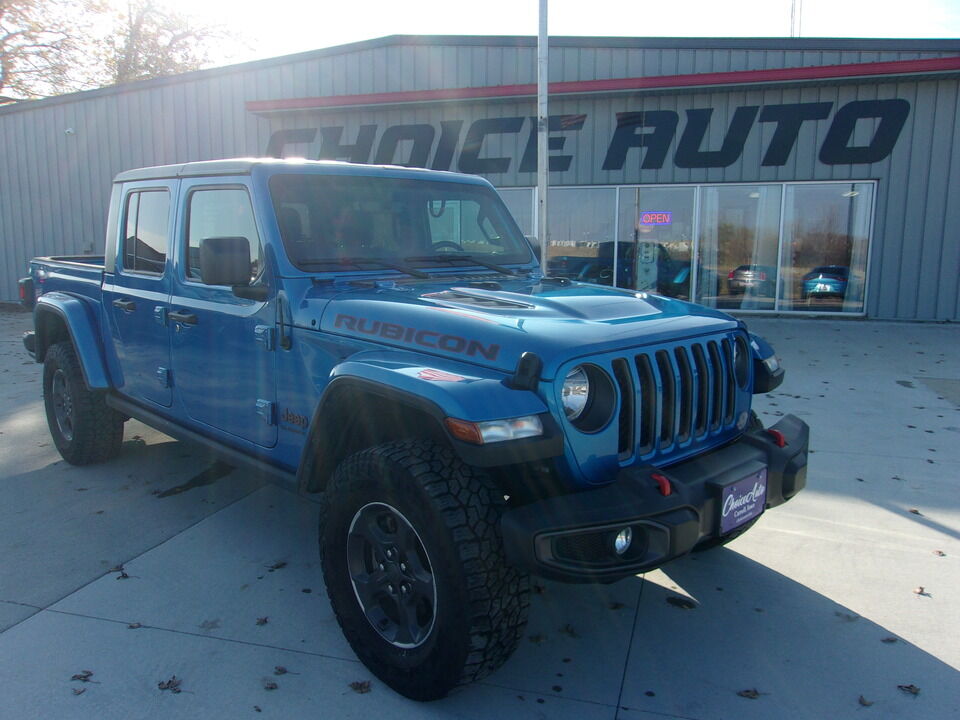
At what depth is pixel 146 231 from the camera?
4.28 metres

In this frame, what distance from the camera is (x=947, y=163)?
10914mm

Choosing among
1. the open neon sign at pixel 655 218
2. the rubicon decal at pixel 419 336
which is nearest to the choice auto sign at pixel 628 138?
the open neon sign at pixel 655 218

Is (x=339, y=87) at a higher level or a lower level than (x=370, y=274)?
higher

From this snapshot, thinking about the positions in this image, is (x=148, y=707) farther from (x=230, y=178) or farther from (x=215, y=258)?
(x=230, y=178)

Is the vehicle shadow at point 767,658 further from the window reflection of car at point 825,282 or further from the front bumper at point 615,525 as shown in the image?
the window reflection of car at point 825,282

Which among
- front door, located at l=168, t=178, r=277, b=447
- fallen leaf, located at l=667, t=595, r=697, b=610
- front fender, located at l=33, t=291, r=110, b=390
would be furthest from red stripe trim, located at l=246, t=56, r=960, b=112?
fallen leaf, located at l=667, t=595, r=697, b=610

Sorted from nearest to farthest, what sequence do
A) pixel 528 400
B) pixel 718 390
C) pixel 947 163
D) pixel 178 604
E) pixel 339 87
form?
1. pixel 528 400
2. pixel 718 390
3. pixel 178 604
4. pixel 947 163
5. pixel 339 87

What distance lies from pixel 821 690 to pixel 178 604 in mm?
2676

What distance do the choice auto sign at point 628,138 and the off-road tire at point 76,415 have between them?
9.07 meters

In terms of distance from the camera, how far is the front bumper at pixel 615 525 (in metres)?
2.23

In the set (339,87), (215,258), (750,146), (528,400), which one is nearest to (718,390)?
(528,400)

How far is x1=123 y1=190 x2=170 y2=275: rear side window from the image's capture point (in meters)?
4.09

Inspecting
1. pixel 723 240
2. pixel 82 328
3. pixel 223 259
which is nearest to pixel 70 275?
pixel 82 328

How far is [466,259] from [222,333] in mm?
1297
